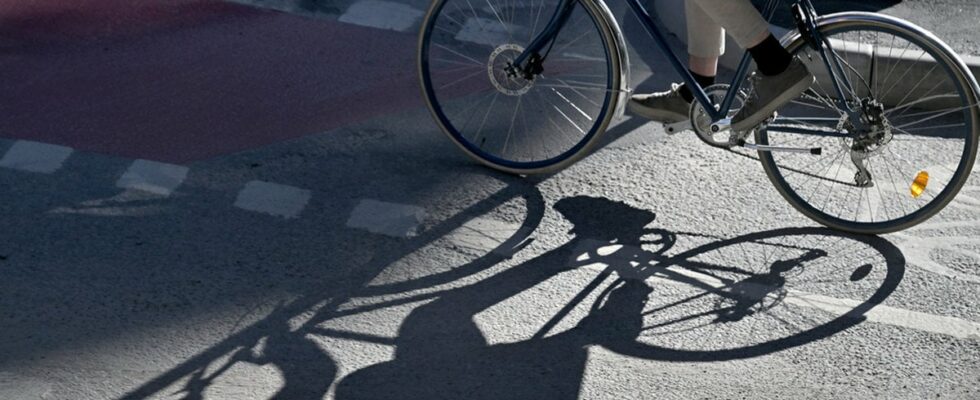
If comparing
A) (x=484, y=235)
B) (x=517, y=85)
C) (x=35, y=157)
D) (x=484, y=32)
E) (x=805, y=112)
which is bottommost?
(x=35, y=157)

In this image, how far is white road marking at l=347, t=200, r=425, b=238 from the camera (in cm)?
490

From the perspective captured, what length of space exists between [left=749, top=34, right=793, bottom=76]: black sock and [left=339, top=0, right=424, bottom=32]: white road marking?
2411 mm

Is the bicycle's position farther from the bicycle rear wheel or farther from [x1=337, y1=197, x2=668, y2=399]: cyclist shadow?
[x1=337, y1=197, x2=668, y2=399]: cyclist shadow

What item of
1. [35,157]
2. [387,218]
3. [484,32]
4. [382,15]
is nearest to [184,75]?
[35,157]

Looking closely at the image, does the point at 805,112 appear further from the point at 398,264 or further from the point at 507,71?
the point at 398,264

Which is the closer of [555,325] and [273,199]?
[555,325]

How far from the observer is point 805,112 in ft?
19.3

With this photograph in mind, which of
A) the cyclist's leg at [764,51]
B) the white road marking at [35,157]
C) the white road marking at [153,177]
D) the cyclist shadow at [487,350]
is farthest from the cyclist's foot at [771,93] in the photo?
the white road marking at [35,157]

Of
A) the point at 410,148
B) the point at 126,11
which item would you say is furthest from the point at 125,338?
the point at 126,11

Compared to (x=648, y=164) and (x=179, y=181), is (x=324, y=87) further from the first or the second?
(x=648, y=164)

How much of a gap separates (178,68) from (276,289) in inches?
81.5

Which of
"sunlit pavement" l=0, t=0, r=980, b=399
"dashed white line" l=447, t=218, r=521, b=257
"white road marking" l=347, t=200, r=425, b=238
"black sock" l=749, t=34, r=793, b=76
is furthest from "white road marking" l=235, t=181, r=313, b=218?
"black sock" l=749, t=34, r=793, b=76

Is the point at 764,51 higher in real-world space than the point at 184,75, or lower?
higher

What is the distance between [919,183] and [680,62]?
967mm
